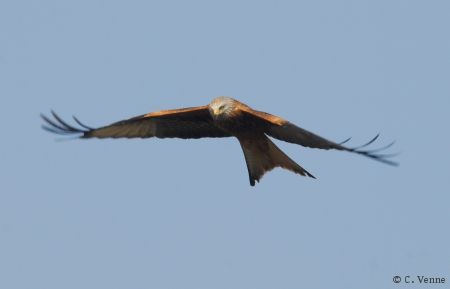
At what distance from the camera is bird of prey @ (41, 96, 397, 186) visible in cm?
1243

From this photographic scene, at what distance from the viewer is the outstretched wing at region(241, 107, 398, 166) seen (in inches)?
438

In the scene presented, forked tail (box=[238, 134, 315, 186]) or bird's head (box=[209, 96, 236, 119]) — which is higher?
bird's head (box=[209, 96, 236, 119])

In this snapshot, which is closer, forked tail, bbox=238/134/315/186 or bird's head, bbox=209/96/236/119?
bird's head, bbox=209/96/236/119

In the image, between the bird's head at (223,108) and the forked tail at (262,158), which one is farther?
the forked tail at (262,158)

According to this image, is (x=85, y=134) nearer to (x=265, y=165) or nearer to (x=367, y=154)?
(x=265, y=165)

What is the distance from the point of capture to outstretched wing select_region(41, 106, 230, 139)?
526 inches

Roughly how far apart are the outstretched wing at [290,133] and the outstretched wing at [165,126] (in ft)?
3.35

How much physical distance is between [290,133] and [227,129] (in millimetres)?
1246

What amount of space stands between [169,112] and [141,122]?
49 centimetres

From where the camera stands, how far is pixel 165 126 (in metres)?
13.8

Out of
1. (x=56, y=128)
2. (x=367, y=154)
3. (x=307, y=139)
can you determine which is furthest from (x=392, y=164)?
(x=56, y=128)

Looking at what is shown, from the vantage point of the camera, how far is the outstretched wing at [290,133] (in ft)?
36.5

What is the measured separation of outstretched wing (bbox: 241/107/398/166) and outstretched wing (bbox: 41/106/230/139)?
3.35ft

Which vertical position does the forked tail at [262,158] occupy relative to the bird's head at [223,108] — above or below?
below
